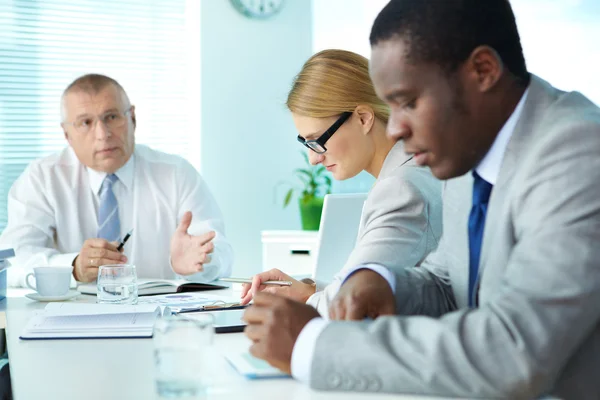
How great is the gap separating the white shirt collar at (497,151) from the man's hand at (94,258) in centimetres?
154


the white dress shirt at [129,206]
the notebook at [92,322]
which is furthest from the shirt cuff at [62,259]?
the notebook at [92,322]

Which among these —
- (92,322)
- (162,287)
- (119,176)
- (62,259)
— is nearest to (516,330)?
(92,322)

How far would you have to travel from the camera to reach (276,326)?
1.13 m

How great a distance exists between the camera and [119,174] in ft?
10.6

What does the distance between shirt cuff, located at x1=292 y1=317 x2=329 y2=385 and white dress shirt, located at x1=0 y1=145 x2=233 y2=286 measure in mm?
1875

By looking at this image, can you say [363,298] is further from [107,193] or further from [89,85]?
[89,85]

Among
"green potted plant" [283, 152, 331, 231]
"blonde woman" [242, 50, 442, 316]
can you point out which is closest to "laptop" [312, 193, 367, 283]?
"blonde woman" [242, 50, 442, 316]

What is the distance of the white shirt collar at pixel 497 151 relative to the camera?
1223mm

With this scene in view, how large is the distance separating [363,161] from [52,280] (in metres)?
1.00

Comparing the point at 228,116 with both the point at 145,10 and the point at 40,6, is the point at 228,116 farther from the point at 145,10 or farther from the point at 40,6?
the point at 40,6

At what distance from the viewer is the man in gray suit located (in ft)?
3.19

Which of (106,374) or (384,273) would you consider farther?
(384,273)

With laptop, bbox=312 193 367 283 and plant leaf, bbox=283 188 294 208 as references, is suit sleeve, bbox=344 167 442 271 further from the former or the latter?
plant leaf, bbox=283 188 294 208

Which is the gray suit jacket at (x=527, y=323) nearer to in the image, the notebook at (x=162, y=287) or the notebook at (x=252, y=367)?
the notebook at (x=252, y=367)
